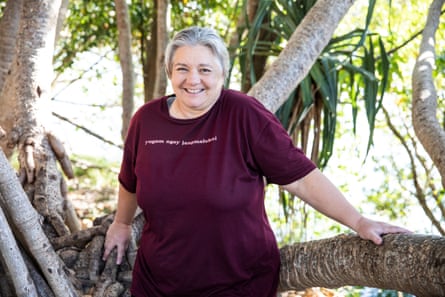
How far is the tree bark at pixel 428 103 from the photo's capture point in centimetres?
304

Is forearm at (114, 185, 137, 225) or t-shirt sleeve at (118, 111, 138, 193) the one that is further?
forearm at (114, 185, 137, 225)

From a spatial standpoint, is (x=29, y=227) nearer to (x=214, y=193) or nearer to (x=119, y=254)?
(x=119, y=254)

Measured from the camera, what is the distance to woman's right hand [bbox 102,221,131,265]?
9.17 feet

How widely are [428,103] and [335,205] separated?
129cm

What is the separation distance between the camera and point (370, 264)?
88.0 inches

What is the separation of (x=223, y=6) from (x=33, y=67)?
10.7ft

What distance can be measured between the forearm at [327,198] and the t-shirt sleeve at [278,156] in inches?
1.2

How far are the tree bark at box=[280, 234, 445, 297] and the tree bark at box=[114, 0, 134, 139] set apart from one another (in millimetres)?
2535

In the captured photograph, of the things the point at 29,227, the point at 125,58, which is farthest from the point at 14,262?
the point at 125,58

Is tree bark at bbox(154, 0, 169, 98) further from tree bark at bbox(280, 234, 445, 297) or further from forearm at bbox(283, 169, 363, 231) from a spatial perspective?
forearm at bbox(283, 169, 363, 231)

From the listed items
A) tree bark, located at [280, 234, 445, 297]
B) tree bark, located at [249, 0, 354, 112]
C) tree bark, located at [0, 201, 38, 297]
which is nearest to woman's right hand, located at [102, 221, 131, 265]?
tree bark, located at [0, 201, 38, 297]

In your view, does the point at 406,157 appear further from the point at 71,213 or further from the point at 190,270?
the point at 190,270

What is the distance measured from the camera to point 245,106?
2232 mm

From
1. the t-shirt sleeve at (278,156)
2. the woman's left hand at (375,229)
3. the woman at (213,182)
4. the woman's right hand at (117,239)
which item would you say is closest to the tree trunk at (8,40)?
the woman's right hand at (117,239)
